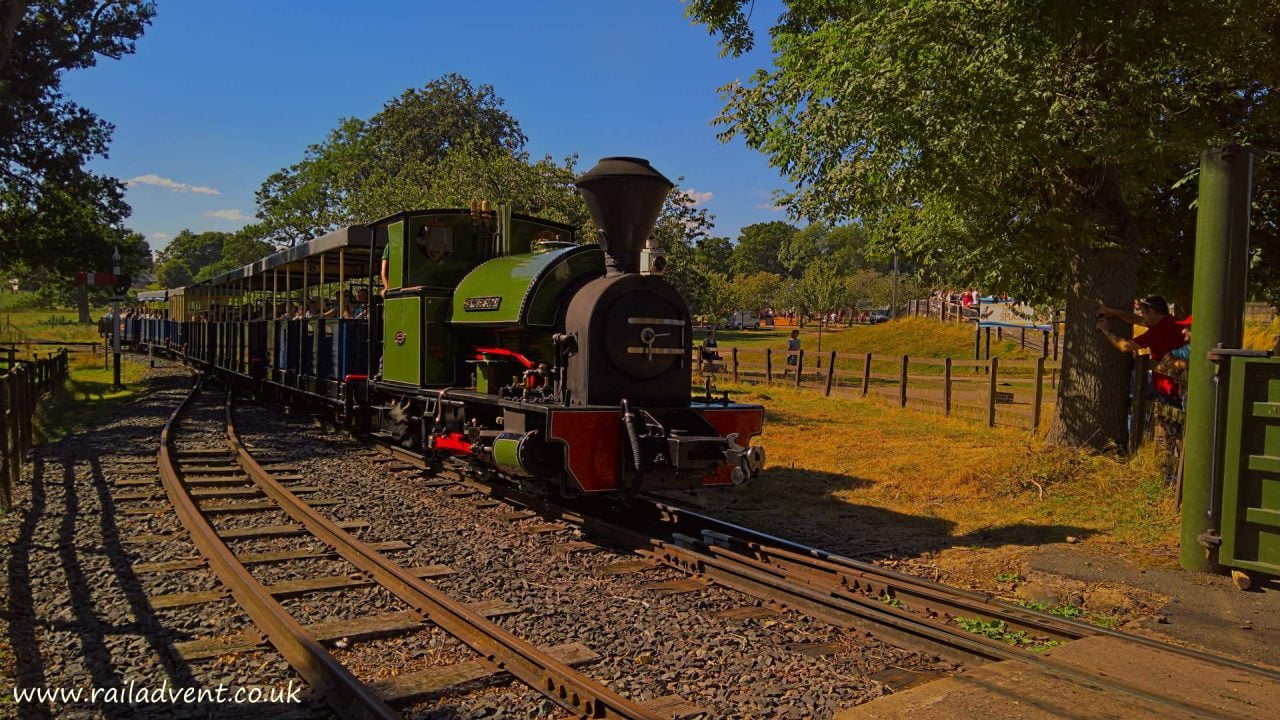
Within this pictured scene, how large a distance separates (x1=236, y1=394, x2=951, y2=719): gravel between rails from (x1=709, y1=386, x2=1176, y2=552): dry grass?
2211 mm

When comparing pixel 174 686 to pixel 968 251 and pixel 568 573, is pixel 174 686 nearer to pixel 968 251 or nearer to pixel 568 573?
pixel 568 573

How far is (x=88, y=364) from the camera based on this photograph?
28391mm

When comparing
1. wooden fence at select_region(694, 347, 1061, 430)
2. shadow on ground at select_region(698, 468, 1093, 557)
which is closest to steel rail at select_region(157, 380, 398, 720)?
shadow on ground at select_region(698, 468, 1093, 557)

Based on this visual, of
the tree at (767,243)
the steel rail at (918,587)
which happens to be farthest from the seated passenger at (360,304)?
the tree at (767,243)

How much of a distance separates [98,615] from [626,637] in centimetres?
308

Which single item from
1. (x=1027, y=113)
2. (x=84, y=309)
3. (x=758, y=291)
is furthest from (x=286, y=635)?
(x=84, y=309)

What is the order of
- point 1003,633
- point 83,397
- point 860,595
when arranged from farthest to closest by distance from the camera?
point 83,397, point 860,595, point 1003,633

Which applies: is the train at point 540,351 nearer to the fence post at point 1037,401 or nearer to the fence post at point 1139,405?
the fence post at point 1139,405

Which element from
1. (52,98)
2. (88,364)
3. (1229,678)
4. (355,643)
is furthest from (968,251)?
(88,364)

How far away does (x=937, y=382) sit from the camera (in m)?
18.9

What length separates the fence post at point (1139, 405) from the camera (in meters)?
8.98

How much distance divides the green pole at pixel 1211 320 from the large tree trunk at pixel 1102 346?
5560 mm

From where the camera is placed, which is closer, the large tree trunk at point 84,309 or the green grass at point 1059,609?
the green grass at point 1059,609

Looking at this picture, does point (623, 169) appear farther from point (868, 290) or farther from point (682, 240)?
point (868, 290)
